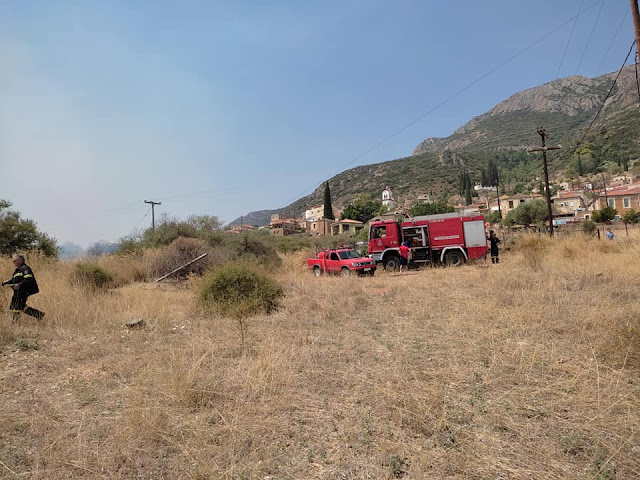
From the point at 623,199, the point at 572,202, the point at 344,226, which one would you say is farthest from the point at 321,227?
the point at 623,199

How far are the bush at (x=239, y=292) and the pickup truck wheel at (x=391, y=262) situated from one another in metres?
11.3

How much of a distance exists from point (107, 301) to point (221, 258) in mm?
6904

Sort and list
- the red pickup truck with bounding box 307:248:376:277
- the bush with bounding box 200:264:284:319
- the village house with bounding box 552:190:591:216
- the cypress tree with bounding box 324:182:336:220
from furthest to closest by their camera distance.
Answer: the cypress tree with bounding box 324:182:336:220 < the village house with bounding box 552:190:591:216 < the red pickup truck with bounding box 307:248:376:277 < the bush with bounding box 200:264:284:319

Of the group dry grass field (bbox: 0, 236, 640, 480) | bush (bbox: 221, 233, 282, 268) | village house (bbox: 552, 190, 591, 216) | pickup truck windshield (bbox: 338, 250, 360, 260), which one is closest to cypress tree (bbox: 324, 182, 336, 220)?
village house (bbox: 552, 190, 591, 216)

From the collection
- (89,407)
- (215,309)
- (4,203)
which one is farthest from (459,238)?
(4,203)

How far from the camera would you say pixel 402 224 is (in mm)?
20562

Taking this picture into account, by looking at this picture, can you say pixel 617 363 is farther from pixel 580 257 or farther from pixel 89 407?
pixel 580 257

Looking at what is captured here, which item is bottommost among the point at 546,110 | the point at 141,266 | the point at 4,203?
the point at 141,266

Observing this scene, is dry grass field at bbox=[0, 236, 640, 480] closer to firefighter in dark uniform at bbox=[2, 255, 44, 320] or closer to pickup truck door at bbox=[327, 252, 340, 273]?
firefighter in dark uniform at bbox=[2, 255, 44, 320]

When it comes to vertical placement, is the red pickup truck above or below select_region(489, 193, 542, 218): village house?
below

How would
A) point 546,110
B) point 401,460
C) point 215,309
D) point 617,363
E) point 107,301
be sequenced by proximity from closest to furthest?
point 401,460
point 617,363
point 215,309
point 107,301
point 546,110

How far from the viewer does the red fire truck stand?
19.8 m

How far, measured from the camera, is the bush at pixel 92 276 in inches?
489

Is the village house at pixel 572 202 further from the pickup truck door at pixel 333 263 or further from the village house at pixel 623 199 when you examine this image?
the pickup truck door at pixel 333 263
